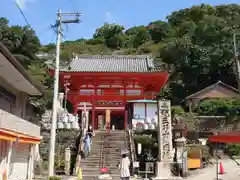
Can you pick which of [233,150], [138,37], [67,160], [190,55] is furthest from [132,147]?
[138,37]

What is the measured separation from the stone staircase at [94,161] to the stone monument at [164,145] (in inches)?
159

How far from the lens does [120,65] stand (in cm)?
3584

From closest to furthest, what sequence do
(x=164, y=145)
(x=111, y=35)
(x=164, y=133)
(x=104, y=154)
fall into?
(x=164, y=145), (x=164, y=133), (x=104, y=154), (x=111, y=35)

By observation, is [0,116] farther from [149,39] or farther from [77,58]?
[149,39]

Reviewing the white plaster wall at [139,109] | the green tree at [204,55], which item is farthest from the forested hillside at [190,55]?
the white plaster wall at [139,109]

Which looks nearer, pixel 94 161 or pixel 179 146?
pixel 179 146

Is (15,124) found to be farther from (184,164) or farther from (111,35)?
(111,35)

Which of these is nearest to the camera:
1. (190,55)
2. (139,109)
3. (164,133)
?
(164,133)

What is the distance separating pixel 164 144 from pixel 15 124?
10.5m

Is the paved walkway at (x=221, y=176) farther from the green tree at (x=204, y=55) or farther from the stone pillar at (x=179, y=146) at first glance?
the green tree at (x=204, y=55)

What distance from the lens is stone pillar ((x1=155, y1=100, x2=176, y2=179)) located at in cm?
2047

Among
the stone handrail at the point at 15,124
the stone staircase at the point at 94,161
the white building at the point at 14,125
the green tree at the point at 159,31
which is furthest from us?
the green tree at the point at 159,31

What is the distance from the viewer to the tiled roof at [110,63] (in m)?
33.7

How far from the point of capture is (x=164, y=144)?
21.2 metres
